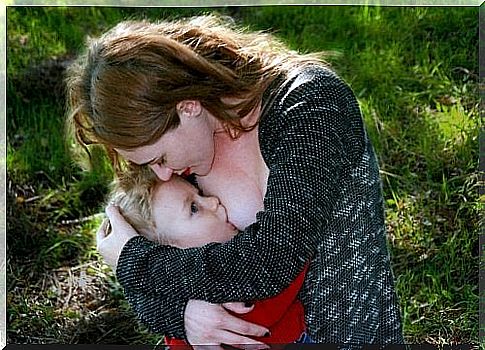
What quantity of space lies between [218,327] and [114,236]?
0.93 ft

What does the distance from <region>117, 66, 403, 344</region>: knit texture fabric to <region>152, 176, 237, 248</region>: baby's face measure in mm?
65

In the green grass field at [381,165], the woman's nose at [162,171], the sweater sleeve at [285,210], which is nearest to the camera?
the sweater sleeve at [285,210]

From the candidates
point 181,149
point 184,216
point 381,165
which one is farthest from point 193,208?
point 381,165

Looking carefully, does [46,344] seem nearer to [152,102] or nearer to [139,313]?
[139,313]

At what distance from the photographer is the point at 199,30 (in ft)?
5.67

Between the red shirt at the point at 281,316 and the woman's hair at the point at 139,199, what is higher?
the woman's hair at the point at 139,199

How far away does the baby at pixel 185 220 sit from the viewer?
1768 millimetres

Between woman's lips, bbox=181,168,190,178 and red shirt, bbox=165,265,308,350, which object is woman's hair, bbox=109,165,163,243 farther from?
red shirt, bbox=165,265,308,350

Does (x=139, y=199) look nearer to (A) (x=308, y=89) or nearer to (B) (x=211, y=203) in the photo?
(B) (x=211, y=203)

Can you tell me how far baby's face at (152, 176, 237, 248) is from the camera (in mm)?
1764

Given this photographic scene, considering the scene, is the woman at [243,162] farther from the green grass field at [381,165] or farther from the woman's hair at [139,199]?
the green grass field at [381,165]

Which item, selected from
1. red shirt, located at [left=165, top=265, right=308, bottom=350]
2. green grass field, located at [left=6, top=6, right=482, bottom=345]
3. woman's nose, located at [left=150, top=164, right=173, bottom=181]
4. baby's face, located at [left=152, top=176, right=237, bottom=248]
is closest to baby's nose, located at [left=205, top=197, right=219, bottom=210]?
baby's face, located at [left=152, top=176, right=237, bottom=248]

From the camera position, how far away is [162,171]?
68.1 inches

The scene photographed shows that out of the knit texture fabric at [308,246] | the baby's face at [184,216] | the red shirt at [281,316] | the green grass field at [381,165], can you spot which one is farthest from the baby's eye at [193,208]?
the green grass field at [381,165]
